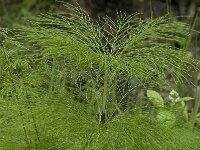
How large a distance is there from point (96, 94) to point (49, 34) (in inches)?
8.6

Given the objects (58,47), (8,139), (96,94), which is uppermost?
(58,47)

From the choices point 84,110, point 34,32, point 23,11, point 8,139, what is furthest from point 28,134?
point 23,11

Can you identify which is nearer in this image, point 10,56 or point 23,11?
point 10,56

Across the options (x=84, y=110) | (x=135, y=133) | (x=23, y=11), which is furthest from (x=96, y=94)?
(x=23, y=11)

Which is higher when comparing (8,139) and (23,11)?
(23,11)

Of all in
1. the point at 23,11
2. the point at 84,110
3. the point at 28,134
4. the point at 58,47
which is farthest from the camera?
the point at 23,11

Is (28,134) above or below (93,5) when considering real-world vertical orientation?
below

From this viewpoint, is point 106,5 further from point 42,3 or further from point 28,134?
point 28,134

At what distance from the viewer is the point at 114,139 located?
1473 mm

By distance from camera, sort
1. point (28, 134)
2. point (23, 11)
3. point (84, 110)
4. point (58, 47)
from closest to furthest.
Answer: point (58, 47) → point (84, 110) → point (28, 134) → point (23, 11)

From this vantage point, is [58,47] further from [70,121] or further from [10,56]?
[10,56]

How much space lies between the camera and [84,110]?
1594 millimetres

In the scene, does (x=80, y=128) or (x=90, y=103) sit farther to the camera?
(x=90, y=103)

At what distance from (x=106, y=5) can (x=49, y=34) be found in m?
2.74
